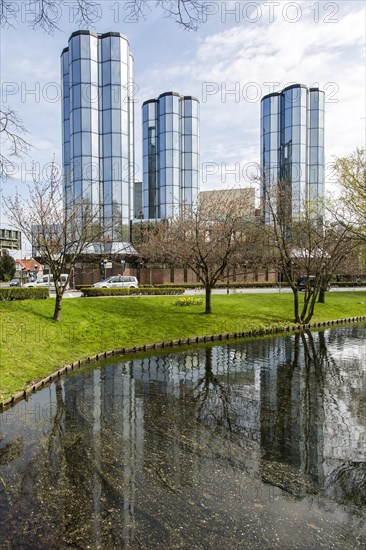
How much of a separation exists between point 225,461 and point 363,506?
226 cm

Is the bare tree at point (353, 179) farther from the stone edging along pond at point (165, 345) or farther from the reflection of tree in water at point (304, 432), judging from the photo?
the stone edging along pond at point (165, 345)

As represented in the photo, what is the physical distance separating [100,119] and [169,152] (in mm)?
10958

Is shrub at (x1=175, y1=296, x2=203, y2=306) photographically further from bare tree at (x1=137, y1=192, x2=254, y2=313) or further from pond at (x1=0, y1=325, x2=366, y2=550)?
pond at (x1=0, y1=325, x2=366, y2=550)

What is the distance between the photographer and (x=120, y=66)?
48312 mm

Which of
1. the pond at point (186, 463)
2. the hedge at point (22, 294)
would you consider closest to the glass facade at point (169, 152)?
the hedge at point (22, 294)

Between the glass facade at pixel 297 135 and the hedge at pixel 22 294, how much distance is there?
4728cm

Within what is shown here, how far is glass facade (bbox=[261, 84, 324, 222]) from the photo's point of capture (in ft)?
200

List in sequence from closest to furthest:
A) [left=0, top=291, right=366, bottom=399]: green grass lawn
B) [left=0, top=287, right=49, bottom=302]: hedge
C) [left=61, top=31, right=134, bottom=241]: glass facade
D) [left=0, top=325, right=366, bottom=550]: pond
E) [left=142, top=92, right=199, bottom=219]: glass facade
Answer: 1. [left=0, top=325, right=366, bottom=550]: pond
2. [left=0, top=291, right=366, bottom=399]: green grass lawn
3. [left=0, top=287, right=49, bottom=302]: hedge
4. [left=61, top=31, right=134, bottom=241]: glass facade
5. [left=142, top=92, right=199, bottom=219]: glass facade

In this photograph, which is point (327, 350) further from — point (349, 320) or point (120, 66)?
point (120, 66)

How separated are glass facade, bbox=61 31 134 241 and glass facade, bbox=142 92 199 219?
7.51 meters

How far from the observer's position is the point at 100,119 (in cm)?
4825

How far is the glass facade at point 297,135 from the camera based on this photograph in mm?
60906

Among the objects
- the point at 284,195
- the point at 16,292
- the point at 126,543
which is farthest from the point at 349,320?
the point at 126,543

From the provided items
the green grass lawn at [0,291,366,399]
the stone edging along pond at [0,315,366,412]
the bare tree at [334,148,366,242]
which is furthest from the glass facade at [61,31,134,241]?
the bare tree at [334,148,366,242]
